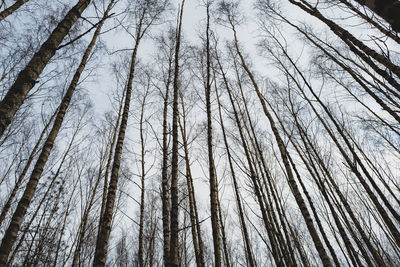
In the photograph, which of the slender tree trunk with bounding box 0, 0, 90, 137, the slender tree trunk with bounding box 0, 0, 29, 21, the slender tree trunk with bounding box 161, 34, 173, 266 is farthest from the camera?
the slender tree trunk with bounding box 0, 0, 29, 21

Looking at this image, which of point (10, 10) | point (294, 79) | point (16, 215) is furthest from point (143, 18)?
point (16, 215)

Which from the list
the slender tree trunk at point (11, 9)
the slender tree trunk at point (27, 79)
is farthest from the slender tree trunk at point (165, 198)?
the slender tree trunk at point (11, 9)

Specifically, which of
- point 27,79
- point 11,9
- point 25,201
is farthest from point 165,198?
point 11,9

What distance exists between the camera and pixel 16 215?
3.14 metres

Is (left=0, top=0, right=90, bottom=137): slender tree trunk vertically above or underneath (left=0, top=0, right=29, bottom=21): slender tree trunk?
underneath

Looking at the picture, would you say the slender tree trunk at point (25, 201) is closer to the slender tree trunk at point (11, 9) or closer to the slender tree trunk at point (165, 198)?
the slender tree trunk at point (165, 198)

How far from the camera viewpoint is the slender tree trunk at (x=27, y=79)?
1349 millimetres

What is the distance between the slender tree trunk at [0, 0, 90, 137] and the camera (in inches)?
53.1

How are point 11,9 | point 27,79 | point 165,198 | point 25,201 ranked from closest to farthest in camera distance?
point 27,79
point 25,201
point 165,198
point 11,9

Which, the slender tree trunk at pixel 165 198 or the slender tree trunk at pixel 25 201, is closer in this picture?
the slender tree trunk at pixel 25 201

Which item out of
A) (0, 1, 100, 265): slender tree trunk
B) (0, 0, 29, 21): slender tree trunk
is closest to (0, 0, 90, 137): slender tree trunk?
(0, 1, 100, 265): slender tree trunk

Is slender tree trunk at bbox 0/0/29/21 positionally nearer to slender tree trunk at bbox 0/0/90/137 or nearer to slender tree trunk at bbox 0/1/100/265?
slender tree trunk at bbox 0/1/100/265

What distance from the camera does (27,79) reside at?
1.54m

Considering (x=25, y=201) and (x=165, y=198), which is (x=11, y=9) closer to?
(x=25, y=201)
